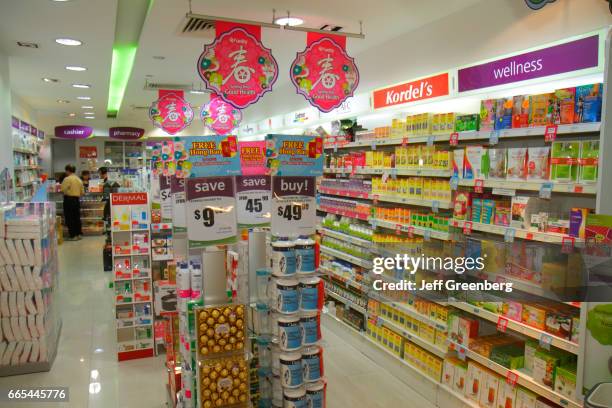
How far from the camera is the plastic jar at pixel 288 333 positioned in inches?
125

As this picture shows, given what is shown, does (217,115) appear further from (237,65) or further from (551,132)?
(551,132)

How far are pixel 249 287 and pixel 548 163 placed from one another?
2.42 meters

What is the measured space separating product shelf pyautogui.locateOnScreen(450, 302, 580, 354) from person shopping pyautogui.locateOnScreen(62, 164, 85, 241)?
38.5ft

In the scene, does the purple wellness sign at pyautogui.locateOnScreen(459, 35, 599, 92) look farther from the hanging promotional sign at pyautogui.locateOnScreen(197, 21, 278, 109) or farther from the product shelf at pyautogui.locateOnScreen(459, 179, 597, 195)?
the hanging promotional sign at pyautogui.locateOnScreen(197, 21, 278, 109)

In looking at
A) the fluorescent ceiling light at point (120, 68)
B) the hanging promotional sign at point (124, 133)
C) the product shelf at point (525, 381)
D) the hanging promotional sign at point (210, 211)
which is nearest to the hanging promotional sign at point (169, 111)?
the fluorescent ceiling light at point (120, 68)

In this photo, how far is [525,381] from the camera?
3.55 meters

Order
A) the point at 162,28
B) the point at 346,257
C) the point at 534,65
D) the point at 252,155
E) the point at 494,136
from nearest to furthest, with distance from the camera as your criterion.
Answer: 1. the point at 534,65
2. the point at 494,136
3. the point at 252,155
4. the point at 162,28
5. the point at 346,257

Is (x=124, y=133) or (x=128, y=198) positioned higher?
(x=124, y=133)

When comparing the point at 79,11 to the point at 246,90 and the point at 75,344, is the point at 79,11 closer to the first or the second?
the point at 246,90

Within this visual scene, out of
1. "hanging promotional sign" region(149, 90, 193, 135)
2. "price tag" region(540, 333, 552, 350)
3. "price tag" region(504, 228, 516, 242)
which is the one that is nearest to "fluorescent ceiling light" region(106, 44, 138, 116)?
"hanging promotional sign" region(149, 90, 193, 135)

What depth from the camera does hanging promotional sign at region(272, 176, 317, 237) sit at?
3.31 meters

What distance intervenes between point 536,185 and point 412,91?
220 cm

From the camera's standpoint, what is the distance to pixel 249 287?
3422mm

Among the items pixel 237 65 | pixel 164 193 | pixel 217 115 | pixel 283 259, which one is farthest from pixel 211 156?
pixel 217 115
